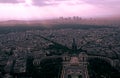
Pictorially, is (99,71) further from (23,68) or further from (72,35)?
(72,35)

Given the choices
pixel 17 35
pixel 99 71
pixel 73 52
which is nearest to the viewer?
pixel 99 71

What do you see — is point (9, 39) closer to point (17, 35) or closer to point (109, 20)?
point (17, 35)

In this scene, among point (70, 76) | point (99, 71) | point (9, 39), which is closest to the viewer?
point (70, 76)

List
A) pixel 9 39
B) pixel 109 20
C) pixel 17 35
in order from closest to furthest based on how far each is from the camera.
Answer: pixel 9 39 → pixel 17 35 → pixel 109 20

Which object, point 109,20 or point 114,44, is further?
point 109,20

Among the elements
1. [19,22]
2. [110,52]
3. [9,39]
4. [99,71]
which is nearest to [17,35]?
[9,39]

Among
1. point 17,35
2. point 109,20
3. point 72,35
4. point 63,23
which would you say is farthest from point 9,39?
point 109,20
